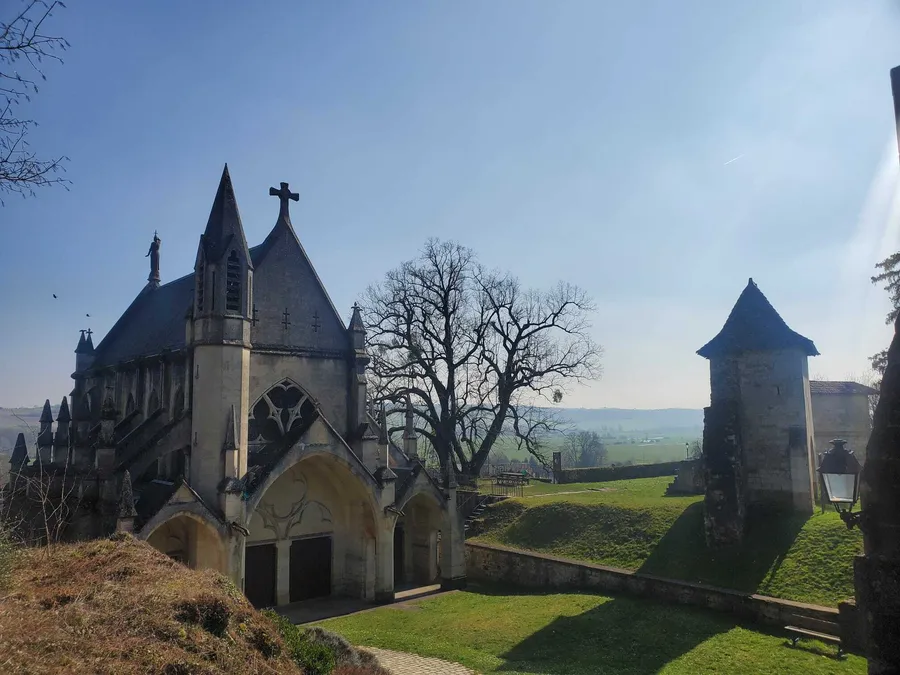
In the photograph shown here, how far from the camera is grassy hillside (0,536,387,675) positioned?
6.84 m

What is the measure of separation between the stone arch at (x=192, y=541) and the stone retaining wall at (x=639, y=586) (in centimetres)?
1085

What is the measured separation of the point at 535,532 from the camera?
24.0 metres

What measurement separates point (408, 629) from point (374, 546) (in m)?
4.56

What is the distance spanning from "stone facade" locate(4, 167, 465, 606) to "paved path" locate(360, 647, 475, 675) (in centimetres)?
586

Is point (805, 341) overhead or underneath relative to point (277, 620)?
overhead

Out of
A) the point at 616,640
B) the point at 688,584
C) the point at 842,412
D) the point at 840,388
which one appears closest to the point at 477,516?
the point at 688,584

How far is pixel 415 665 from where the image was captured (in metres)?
13.3

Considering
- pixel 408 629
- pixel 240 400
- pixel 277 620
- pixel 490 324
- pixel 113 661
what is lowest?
pixel 408 629

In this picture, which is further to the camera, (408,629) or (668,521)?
(668,521)

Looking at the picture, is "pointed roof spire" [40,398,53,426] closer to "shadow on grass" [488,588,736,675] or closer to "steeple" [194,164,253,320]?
"steeple" [194,164,253,320]

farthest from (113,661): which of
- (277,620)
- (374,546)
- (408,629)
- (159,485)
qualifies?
(374,546)

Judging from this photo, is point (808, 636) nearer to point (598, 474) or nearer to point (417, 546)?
point (417, 546)

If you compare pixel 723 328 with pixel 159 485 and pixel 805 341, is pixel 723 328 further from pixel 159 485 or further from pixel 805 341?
pixel 159 485

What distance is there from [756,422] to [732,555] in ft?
14.6
